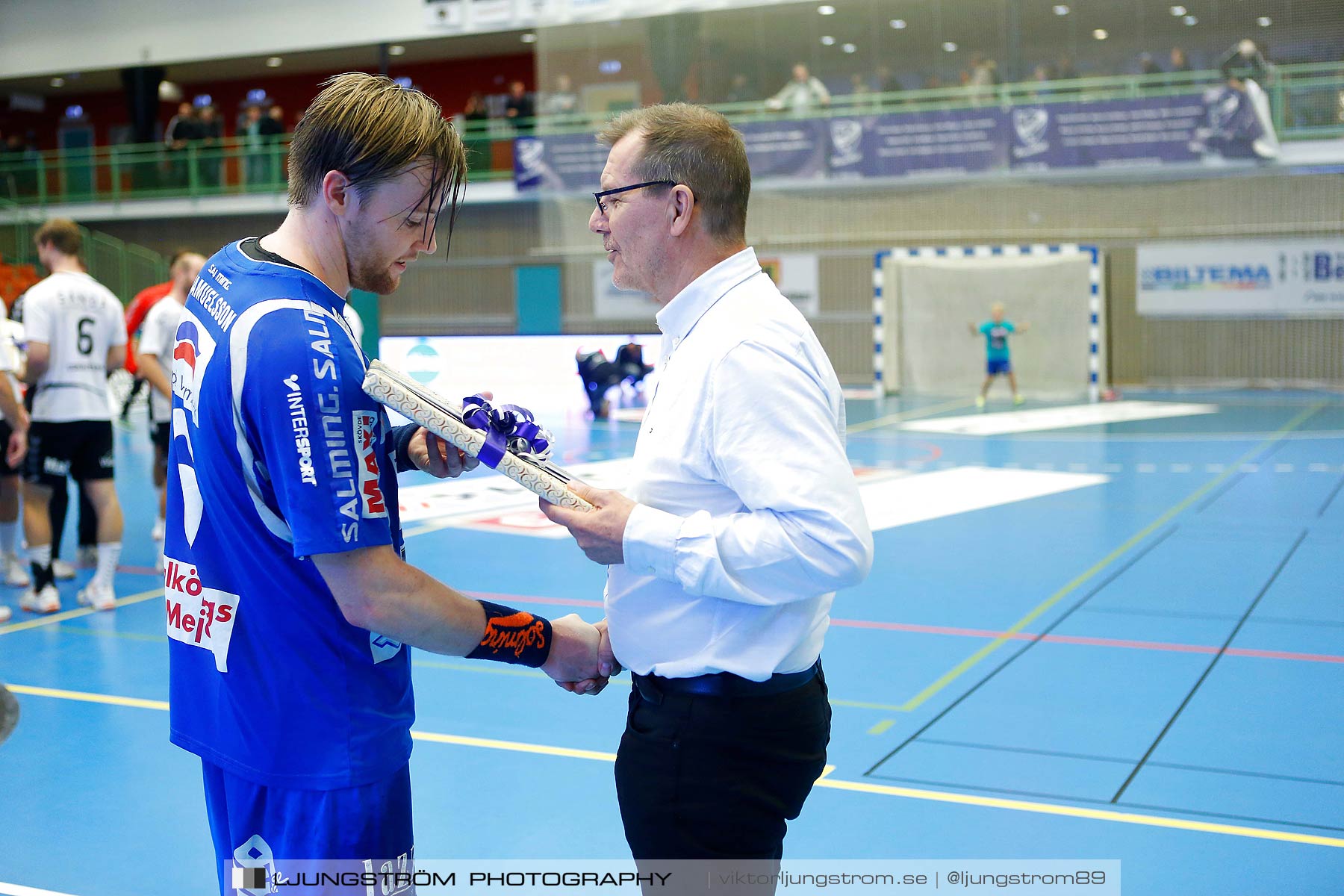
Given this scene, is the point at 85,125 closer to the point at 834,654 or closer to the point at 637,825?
the point at 834,654

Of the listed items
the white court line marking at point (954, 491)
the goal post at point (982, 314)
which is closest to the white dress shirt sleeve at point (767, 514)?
the white court line marking at point (954, 491)

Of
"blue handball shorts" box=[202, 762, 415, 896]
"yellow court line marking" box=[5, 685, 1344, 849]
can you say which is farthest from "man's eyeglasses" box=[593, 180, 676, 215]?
"yellow court line marking" box=[5, 685, 1344, 849]

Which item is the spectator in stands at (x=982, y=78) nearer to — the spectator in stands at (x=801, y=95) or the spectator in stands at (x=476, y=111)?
the spectator in stands at (x=801, y=95)

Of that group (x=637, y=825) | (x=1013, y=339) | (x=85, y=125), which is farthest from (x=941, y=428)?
(x=85, y=125)

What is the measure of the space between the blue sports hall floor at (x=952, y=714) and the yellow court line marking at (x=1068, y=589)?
31 mm

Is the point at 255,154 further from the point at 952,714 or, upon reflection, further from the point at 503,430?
the point at 503,430

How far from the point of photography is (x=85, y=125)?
119ft

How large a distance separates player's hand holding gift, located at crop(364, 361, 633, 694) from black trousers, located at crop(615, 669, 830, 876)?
9.0 inches

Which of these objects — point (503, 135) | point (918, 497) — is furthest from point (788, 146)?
point (918, 497)

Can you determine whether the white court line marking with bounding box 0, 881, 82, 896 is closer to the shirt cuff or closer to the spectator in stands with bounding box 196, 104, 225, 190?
the shirt cuff

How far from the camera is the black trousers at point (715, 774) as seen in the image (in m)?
2.12

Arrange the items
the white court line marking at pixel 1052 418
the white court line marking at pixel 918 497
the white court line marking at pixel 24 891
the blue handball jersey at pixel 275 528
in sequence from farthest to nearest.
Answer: the white court line marking at pixel 1052 418, the white court line marking at pixel 918 497, the white court line marking at pixel 24 891, the blue handball jersey at pixel 275 528

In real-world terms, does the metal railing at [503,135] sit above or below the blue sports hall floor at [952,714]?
above

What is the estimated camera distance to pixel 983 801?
4242 millimetres
